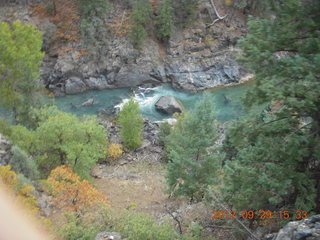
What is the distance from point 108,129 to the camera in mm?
30703

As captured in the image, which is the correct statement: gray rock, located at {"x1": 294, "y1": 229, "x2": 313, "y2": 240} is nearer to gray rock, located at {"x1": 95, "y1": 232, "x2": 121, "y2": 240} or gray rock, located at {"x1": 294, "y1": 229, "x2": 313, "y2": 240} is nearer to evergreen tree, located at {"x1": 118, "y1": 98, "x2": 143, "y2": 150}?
gray rock, located at {"x1": 95, "y1": 232, "x2": 121, "y2": 240}

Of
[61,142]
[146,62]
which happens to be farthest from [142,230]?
[146,62]

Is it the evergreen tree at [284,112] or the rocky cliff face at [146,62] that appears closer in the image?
the evergreen tree at [284,112]

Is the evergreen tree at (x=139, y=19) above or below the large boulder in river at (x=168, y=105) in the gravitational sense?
above

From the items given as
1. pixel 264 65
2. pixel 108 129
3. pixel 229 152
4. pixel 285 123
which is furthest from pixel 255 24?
pixel 108 129

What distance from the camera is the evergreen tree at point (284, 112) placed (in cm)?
754

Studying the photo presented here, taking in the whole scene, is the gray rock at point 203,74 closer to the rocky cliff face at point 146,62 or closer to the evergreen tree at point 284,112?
the rocky cliff face at point 146,62

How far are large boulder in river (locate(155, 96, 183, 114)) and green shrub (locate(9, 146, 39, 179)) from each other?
60.4 feet

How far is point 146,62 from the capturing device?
4206 centimetres

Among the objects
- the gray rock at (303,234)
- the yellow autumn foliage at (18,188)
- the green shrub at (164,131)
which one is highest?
the gray rock at (303,234)

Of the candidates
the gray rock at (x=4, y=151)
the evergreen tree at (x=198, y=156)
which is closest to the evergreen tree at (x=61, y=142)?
the gray rock at (x=4, y=151)

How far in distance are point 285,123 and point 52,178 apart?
12.3 metres

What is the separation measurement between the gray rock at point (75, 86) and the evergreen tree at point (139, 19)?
27.9 ft

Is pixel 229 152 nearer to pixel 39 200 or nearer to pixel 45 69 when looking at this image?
pixel 39 200
